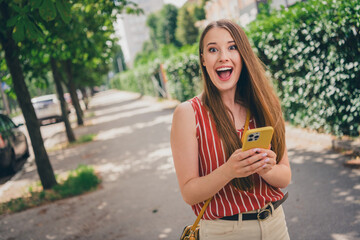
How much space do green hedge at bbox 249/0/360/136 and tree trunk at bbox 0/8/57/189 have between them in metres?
5.52

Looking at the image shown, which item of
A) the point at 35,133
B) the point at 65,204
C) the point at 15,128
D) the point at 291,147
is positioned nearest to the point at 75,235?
the point at 65,204

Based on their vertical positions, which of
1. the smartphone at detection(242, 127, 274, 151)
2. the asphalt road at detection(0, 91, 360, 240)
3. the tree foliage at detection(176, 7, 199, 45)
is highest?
the tree foliage at detection(176, 7, 199, 45)

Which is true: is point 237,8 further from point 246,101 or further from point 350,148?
point 246,101

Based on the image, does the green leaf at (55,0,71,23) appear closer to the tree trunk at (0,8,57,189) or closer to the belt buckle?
the belt buckle

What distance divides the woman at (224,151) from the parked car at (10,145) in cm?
843

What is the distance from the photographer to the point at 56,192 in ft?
21.4

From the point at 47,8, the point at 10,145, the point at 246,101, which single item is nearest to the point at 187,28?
the point at 10,145

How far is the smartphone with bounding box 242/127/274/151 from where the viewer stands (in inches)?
51.4

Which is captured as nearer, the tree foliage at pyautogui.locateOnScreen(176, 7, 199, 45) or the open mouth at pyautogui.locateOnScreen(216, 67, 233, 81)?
the open mouth at pyautogui.locateOnScreen(216, 67, 233, 81)

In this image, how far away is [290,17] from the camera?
6516mm

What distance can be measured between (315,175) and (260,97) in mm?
3812

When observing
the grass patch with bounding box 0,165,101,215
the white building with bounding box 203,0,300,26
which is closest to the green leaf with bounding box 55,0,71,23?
the grass patch with bounding box 0,165,101,215

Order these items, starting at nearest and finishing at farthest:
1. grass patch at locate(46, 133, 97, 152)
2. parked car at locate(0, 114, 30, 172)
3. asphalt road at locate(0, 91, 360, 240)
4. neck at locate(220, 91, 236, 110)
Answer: neck at locate(220, 91, 236, 110)
asphalt road at locate(0, 91, 360, 240)
parked car at locate(0, 114, 30, 172)
grass patch at locate(46, 133, 97, 152)

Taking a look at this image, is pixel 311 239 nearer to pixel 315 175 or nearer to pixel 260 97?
pixel 315 175
